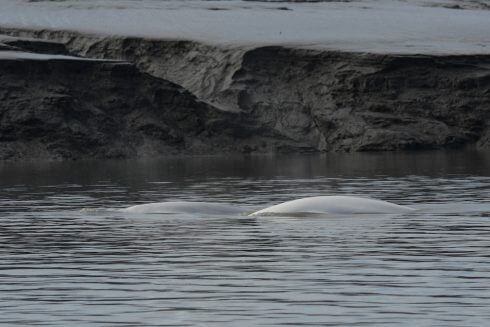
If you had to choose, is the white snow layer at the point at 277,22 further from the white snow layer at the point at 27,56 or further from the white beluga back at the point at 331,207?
the white beluga back at the point at 331,207

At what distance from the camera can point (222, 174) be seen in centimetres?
4306

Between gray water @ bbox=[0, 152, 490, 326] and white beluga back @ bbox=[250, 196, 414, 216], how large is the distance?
56 cm

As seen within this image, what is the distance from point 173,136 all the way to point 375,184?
25082 mm

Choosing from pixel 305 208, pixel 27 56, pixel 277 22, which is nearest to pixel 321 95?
pixel 277 22

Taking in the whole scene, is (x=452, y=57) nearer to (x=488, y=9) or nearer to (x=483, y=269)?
(x=488, y=9)

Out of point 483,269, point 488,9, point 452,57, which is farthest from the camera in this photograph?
point 488,9

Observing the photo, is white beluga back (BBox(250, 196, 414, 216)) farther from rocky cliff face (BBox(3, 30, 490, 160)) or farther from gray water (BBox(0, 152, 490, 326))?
rocky cliff face (BBox(3, 30, 490, 160))

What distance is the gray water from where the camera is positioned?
15.2 m

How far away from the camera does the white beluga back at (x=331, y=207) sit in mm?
26062

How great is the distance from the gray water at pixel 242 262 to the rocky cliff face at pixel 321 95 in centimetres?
2747

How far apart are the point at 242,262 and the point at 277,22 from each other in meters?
59.1

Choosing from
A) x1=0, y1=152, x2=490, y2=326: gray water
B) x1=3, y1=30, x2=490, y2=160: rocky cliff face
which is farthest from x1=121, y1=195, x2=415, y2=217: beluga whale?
x1=3, y1=30, x2=490, y2=160: rocky cliff face

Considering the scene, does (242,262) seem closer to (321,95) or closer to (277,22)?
(321,95)

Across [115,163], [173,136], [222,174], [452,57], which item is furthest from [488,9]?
[222,174]
